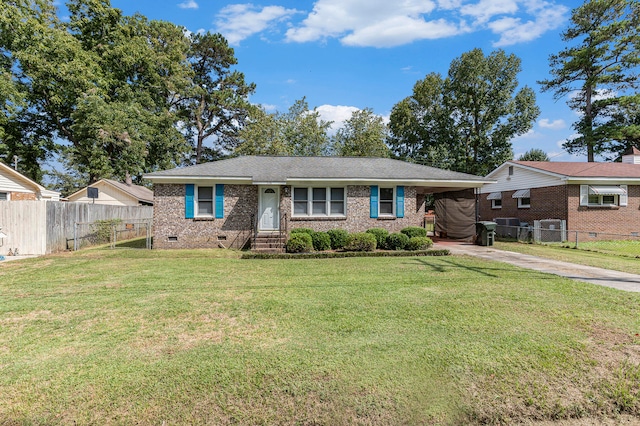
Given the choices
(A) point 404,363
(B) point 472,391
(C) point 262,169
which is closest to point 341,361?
(A) point 404,363

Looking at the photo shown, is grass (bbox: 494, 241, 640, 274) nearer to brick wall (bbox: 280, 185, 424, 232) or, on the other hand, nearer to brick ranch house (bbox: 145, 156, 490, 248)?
brick ranch house (bbox: 145, 156, 490, 248)

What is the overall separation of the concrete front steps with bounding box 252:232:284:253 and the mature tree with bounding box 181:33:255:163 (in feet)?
74.9

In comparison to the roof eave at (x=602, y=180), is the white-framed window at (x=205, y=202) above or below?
below

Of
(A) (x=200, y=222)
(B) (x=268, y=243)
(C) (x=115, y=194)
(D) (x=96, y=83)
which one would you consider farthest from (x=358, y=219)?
(D) (x=96, y=83)

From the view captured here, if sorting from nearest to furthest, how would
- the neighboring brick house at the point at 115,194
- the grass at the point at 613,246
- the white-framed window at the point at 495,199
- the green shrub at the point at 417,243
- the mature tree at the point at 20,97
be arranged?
the green shrub at the point at 417,243, the grass at the point at 613,246, the mature tree at the point at 20,97, the white-framed window at the point at 495,199, the neighboring brick house at the point at 115,194

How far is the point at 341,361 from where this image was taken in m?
3.34

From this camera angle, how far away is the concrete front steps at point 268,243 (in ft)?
38.0

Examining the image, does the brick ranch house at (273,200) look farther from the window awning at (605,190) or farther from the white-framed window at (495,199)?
the white-framed window at (495,199)

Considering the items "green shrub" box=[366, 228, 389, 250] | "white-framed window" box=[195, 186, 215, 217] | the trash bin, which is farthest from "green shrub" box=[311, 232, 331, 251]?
the trash bin

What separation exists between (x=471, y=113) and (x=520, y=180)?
13.2m

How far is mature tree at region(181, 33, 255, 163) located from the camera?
31266mm

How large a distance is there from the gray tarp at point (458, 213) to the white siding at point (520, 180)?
4114 mm

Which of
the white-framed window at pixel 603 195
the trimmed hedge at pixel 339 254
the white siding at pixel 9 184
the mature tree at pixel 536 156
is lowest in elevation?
the trimmed hedge at pixel 339 254

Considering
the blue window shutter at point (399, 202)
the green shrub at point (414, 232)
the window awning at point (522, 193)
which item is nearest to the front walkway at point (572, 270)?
the green shrub at point (414, 232)
